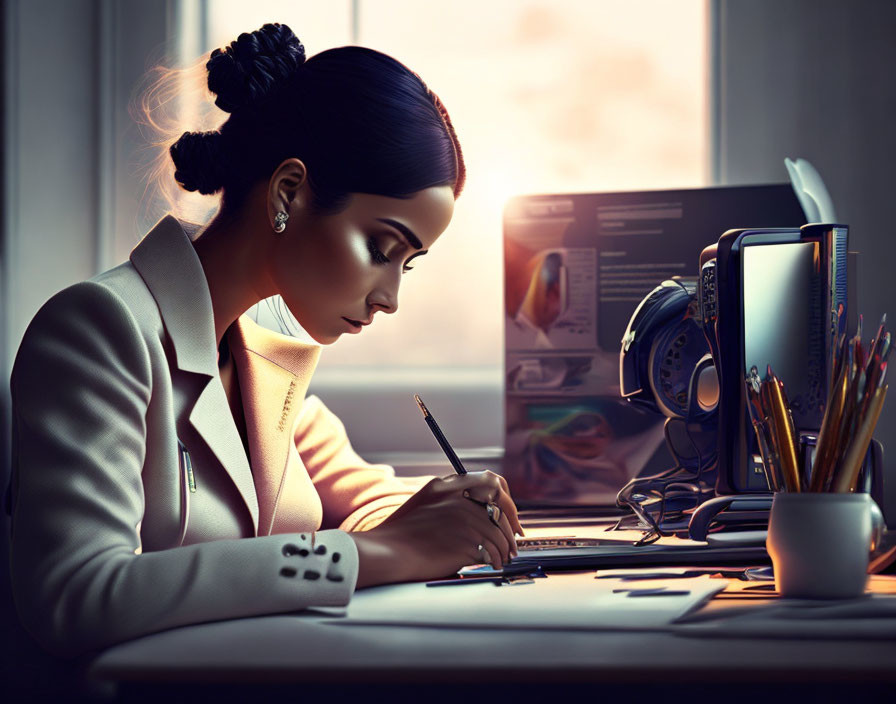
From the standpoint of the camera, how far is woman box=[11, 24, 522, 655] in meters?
0.74

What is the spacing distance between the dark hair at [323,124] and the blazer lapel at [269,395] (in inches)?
7.7

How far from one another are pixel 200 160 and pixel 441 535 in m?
0.55

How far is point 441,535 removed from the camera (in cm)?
89

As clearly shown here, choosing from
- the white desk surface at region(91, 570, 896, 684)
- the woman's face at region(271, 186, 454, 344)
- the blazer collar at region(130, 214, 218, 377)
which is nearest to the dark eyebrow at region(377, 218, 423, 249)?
the woman's face at region(271, 186, 454, 344)

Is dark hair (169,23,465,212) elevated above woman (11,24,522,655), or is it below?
above

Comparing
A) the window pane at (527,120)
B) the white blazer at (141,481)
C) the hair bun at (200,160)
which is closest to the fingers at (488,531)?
the white blazer at (141,481)

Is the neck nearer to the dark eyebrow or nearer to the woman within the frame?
the woman

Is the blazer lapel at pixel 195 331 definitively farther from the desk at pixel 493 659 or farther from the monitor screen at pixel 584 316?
the monitor screen at pixel 584 316

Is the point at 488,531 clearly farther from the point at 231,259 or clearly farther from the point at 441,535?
the point at 231,259

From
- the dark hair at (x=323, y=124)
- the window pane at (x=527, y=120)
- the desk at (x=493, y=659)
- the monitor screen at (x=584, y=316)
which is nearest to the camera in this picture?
the desk at (x=493, y=659)

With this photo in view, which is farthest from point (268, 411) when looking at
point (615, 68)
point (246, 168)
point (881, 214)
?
point (881, 214)

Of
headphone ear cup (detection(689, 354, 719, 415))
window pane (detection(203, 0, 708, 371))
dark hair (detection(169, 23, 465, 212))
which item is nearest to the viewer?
dark hair (detection(169, 23, 465, 212))

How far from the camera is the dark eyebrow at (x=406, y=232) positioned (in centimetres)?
104

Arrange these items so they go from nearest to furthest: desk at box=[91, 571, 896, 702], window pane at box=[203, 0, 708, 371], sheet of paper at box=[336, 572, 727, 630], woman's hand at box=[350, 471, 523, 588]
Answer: desk at box=[91, 571, 896, 702]
sheet of paper at box=[336, 572, 727, 630]
woman's hand at box=[350, 471, 523, 588]
window pane at box=[203, 0, 708, 371]
